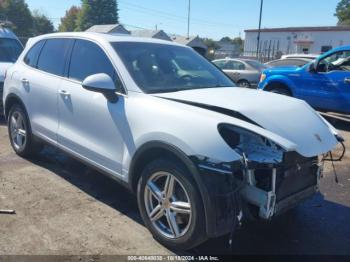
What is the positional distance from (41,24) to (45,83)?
91153 millimetres

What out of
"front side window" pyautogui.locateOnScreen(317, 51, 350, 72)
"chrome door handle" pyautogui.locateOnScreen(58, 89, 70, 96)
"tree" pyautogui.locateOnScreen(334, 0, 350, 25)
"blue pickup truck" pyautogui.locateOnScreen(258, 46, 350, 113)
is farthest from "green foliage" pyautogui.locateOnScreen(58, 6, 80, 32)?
"chrome door handle" pyautogui.locateOnScreen(58, 89, 70, 96)

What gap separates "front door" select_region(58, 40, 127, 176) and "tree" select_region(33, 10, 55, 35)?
3368 inches

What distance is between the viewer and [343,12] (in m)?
86.1

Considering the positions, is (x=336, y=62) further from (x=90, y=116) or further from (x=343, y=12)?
(x=343, y=12)

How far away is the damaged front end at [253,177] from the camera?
2.98 meters

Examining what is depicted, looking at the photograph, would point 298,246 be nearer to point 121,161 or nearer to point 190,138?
point 190,138

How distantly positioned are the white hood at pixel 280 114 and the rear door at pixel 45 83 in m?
1.73

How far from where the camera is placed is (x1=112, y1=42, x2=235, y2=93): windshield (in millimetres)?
4020

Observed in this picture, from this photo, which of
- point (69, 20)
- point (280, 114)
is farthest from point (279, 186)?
point (69, 20)

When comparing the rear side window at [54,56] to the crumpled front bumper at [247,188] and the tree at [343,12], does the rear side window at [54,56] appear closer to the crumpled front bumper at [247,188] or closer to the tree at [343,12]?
the crumpled front bumper at [247,188]

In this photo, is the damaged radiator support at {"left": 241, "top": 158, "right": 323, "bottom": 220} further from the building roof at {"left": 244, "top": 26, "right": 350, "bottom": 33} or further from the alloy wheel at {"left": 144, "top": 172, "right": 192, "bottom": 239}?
the building roof at {"left": 244, "top": 26, "right": 350, "bottom": 33}

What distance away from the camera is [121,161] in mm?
3855

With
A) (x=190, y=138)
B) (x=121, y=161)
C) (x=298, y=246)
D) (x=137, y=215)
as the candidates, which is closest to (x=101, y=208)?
(x=137, y=215)

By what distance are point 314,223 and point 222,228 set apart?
1.65 m
